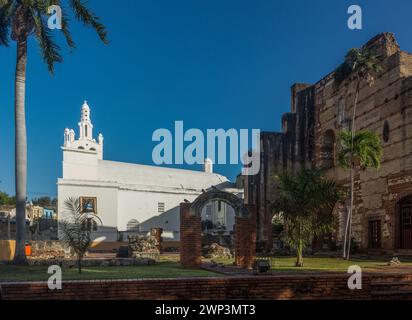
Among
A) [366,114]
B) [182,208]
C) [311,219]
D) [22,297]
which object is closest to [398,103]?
[366,114]

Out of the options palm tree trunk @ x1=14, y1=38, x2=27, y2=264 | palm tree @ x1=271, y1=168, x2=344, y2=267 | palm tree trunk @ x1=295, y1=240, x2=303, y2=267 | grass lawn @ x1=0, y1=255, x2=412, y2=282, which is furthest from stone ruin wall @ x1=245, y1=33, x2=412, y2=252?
palm tree trunk @ x1=14, y1=38, x2=27, y2=264

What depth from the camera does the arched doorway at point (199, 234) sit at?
16.0 m

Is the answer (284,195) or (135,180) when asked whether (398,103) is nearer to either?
(284,195)

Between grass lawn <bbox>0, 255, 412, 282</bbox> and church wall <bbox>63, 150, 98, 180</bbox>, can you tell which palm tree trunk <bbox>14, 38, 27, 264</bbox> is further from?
church wall <bbox>63, 150, 98, 180</bbox>

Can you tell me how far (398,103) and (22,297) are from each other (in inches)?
795

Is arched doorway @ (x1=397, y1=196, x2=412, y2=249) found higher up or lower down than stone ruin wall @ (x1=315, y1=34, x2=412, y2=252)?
lower down

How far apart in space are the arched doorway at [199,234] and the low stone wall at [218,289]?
5348 mm

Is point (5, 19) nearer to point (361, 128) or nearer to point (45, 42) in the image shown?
point (45, 42)

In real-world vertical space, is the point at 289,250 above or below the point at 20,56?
below

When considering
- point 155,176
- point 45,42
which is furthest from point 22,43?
point 155,176

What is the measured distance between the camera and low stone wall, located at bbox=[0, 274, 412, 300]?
9508mm

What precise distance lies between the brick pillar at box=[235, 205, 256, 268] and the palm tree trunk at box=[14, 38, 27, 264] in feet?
27.4

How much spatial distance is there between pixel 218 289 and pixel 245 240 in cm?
599
